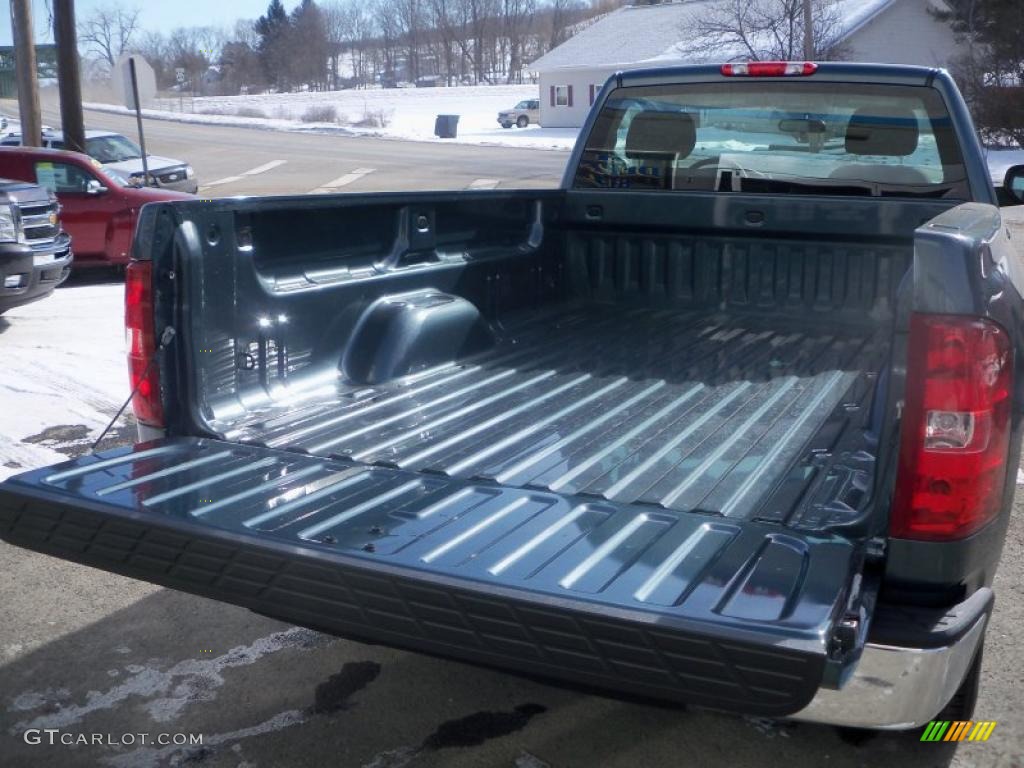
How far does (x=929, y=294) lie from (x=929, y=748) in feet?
5.18

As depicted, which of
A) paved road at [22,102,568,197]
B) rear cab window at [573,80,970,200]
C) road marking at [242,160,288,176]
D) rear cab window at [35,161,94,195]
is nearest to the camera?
rear cab window at [573,80,970,200]

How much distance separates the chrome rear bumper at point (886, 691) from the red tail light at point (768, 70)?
131 inches

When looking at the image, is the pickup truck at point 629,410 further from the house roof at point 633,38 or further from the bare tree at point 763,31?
the house roof at point 633,38

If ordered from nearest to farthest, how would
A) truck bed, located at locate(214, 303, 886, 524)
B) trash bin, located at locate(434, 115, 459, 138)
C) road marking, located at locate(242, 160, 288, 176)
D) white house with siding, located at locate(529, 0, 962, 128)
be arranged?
truck bed, located at locate(214, 303, 886, 524) < road marking, located at locate(242, 160, 288, 176) < white house with siding, located at locate(529, 0, 962, 128) < trash bin, located at locate(434, 115, 459, 138)

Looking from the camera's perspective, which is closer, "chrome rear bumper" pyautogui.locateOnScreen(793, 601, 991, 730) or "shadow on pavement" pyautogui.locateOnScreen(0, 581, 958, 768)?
"chrome rear bumper" pyautogui.locateOnScreen(793, 601, 991, 730)

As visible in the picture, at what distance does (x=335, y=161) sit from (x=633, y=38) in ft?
70.8

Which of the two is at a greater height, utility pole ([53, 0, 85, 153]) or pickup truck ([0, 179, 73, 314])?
utility pole ([53, 0, 85, 153])

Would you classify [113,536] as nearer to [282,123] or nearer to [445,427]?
[445,427]

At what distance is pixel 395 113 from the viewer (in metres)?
65.1

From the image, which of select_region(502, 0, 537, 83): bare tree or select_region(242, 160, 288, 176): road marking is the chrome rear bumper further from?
select_region(502, 0, 537, 83): bare tree

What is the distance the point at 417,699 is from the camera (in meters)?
3.58

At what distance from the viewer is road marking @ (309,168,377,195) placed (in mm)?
27953

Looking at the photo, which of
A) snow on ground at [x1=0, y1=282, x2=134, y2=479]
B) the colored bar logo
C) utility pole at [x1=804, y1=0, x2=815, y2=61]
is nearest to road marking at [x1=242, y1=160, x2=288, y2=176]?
utility pole at [x1=804, y1=0, x2=815, y2=61]

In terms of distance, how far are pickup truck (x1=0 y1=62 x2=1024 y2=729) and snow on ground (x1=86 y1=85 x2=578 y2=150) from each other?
3752 centimetres
